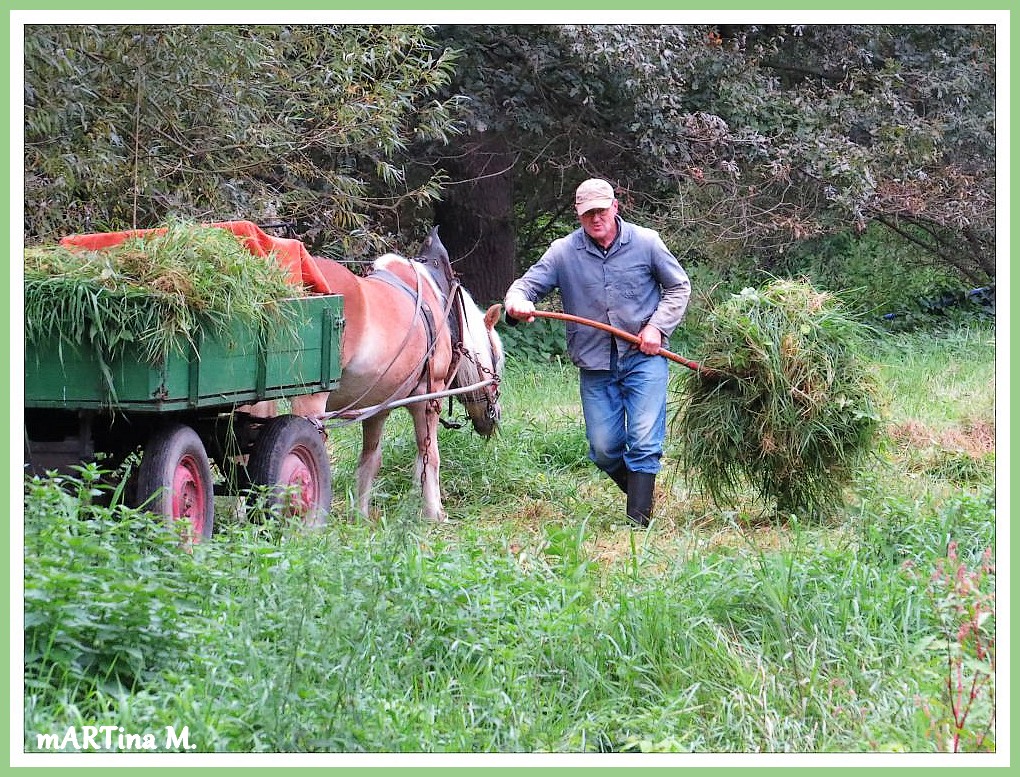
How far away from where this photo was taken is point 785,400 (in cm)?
611

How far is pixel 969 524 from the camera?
5367 mm

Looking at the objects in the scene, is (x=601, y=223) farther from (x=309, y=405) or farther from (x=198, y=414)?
(x=198, y=414)

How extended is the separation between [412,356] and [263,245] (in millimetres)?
1562

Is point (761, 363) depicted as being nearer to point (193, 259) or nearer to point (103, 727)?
point (193, 259)

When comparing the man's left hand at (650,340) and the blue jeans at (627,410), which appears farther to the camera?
the blue jeans at (627,410)

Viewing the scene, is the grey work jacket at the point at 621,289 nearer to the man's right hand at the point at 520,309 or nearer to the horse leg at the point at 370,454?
the man's right hand at the point at 520,309

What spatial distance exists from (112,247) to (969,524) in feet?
12.6

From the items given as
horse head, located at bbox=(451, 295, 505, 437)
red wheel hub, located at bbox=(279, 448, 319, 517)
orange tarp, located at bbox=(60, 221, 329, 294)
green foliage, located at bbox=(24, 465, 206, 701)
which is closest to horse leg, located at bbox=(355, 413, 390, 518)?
horse head, located at bbox=(451, 295, 505, 437)

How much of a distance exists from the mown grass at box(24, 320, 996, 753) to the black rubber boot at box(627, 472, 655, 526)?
3.41 feet

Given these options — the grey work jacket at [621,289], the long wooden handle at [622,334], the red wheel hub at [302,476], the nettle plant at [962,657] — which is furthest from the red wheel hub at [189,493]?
the nettle plant at [962,657]

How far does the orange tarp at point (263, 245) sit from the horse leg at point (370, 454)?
57.4 inches

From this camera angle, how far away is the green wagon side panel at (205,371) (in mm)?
4781

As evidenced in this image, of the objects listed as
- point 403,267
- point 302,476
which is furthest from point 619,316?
point 302,476

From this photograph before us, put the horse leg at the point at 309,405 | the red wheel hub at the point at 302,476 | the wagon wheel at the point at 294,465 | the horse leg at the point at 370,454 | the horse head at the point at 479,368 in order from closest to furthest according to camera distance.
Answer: the wagon wheel at the point at 294,465 → the red wheel hub at the point at 302,476 → the horse leg at the point at 309,405 → the horse leg at the point at 370,454 → the horse head at the point at 479,368
